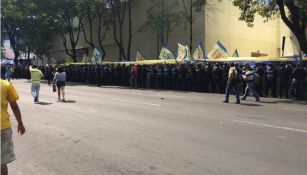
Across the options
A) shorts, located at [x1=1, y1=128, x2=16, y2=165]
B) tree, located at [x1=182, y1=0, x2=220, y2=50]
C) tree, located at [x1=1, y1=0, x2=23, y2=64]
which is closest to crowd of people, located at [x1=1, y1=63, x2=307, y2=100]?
tree, located at [x1=182, y1=0, x2=220, y2=50]

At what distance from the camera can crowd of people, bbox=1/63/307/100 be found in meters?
20.5

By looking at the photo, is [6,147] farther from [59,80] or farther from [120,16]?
[120,16]

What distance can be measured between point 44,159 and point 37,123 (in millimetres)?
4465

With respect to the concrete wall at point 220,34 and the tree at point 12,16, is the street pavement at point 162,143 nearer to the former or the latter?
the concrete wall at point 220,34

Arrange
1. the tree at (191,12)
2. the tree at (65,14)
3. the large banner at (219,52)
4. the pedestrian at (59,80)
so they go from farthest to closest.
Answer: the tree at (65,14) < the tree at (191,12) < the large banner at (219,52) < the pedestrian at (59,80)

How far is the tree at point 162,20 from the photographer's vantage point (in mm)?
40719

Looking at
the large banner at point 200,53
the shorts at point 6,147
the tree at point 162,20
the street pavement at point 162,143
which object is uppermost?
the tree at point 162,20

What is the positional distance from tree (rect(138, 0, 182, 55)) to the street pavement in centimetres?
2767

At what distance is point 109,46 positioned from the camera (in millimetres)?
52375

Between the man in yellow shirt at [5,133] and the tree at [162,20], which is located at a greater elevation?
the tree at [162,20]

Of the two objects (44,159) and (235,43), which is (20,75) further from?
(44,159)

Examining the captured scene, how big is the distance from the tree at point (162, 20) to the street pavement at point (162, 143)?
27.7 m

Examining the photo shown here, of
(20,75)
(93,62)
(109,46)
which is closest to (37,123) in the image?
(93,62)

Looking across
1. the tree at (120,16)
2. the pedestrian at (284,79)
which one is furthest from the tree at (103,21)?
the pedestrian at (284,79)
